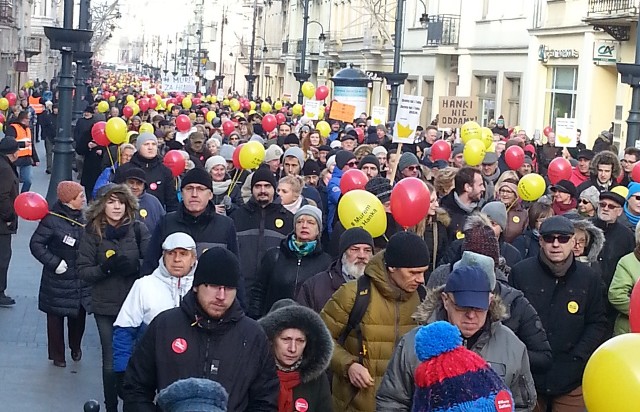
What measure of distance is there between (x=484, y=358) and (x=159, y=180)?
25.2 feet

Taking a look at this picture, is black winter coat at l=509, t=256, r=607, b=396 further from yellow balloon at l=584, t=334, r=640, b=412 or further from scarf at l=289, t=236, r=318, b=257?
yellow balloon at l=584, t=334, r=640, b=412

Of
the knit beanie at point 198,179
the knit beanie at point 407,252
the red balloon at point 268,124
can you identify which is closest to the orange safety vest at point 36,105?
the red balloon at point 268,124

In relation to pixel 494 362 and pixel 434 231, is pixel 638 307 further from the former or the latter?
pixel 434 231

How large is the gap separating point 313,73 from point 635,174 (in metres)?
55.9

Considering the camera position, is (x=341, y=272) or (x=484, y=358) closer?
(x=484, y=358)

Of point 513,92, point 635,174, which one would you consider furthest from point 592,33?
point 635,174

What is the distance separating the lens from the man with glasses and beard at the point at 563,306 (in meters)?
7.08

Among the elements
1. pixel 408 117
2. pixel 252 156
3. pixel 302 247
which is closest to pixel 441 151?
pixel 408 117

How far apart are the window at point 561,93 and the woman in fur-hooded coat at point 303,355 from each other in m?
25.9

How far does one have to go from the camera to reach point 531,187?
10961mm

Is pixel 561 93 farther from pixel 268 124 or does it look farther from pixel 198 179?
pixel 198 179

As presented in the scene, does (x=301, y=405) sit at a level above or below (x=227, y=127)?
below

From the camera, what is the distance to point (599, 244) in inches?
320

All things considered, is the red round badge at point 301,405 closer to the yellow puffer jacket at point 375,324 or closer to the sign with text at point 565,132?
the yellow puffer jacket at point 375,324
